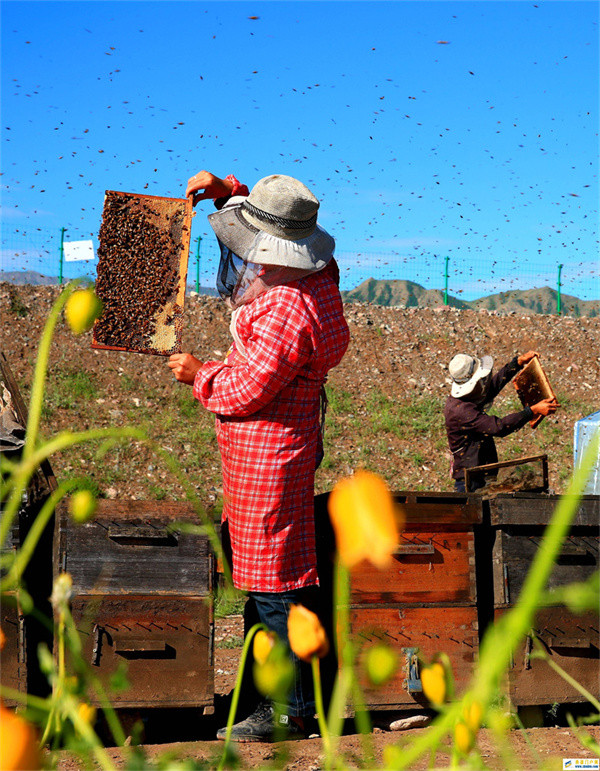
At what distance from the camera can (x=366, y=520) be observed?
37cm

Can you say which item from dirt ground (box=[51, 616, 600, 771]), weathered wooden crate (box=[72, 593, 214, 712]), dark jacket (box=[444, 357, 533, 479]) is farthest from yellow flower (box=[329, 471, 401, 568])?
dark jacket (box=[444, 357, 533, 479])

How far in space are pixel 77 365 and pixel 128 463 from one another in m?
2.81

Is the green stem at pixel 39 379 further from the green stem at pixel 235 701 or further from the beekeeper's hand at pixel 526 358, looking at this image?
the beekeeper's hand at pixel 526 358

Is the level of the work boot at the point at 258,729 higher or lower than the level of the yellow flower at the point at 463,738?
lower

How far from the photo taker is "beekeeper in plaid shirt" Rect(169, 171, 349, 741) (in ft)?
8.29

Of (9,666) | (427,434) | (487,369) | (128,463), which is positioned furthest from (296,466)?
(427,434)

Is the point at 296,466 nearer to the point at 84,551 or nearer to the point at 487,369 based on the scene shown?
the point at 84,551

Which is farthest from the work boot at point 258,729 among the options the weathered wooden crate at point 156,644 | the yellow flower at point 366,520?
the yellow flower at point 366,520

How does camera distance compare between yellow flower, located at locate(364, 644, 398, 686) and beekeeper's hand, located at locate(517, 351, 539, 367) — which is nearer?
yellow flower, located at locate(364, 644, 398, 686)

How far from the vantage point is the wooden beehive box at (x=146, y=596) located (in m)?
2.89

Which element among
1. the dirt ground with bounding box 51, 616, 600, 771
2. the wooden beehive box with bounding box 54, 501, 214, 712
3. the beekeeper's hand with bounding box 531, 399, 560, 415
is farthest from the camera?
the beekeeper's hand with bounding box 531, 399, 560, 415

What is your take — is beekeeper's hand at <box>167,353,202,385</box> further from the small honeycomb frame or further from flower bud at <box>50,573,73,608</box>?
flower bud at <box>50,573,73,608</box>

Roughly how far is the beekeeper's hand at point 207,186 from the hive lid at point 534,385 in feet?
8.59

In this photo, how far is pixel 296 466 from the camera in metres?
2.64
